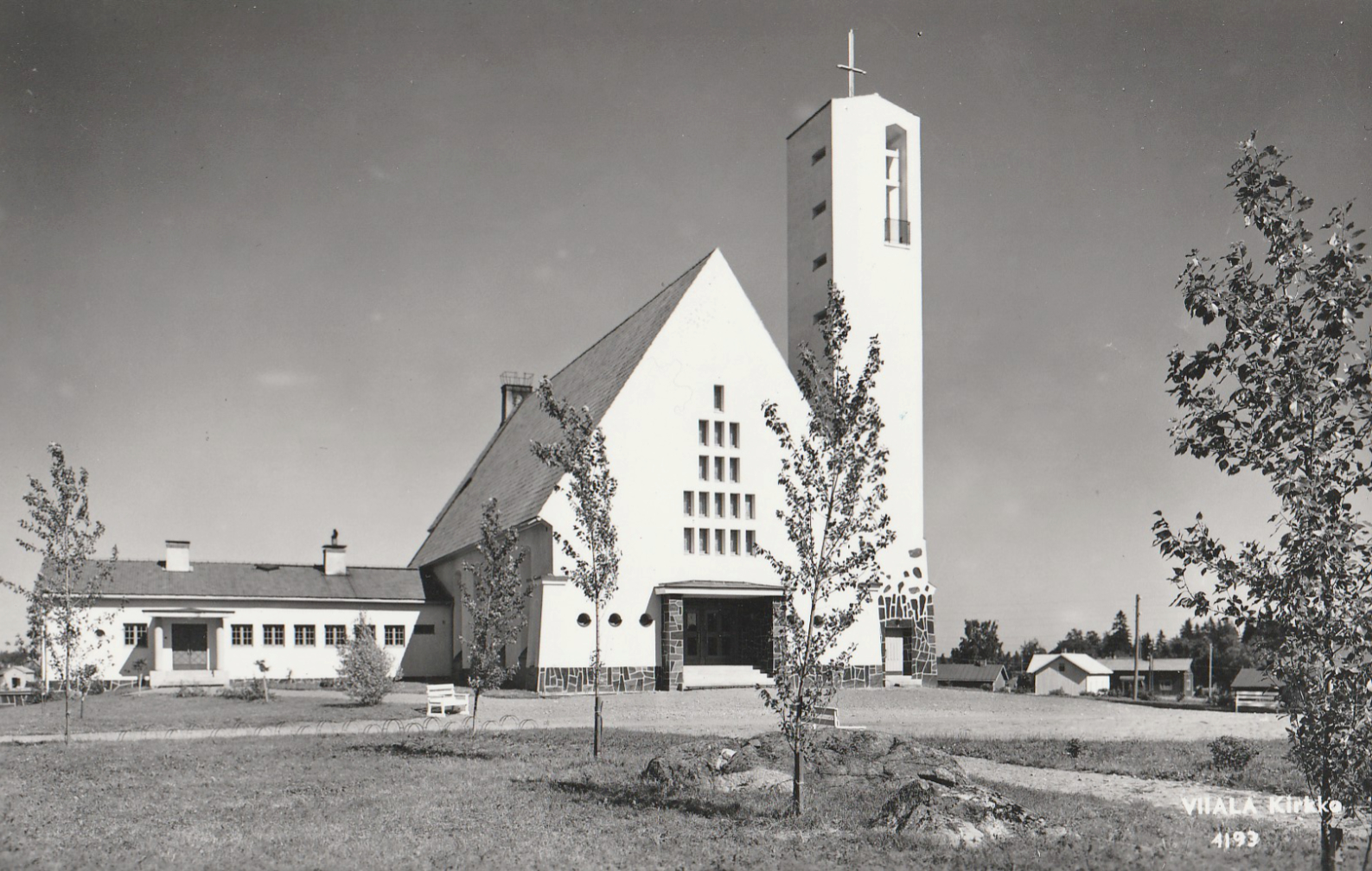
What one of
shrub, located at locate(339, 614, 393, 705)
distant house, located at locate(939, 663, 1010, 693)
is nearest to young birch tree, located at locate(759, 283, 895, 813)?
shrub, located at locate(339, 614, 393, 705)

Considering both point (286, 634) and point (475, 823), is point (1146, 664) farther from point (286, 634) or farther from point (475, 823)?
point (475, 823)

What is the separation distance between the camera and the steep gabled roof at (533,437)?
121 feet

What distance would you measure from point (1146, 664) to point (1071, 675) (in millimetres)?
15203

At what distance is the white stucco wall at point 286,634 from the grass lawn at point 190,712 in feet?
16.5

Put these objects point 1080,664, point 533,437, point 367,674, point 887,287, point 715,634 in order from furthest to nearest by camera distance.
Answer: point 1080,664 → point 533,437 → point 887,287 → point 715,634 → point 367,674

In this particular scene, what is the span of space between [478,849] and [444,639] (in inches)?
1375

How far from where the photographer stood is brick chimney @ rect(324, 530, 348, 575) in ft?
148

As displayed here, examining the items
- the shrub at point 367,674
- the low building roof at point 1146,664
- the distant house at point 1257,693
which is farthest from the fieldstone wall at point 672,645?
the low building roof at point 1146,664

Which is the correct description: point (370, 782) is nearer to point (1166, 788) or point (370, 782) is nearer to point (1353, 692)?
point (1166, 788)

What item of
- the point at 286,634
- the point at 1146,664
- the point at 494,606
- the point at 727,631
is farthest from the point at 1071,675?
the point at 494,606

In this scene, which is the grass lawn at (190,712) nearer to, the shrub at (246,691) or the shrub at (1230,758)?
the shrub at (246,691)

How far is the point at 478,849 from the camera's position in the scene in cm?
1062

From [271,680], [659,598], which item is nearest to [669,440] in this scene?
[659,598]

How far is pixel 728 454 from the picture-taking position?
35.9 meters
